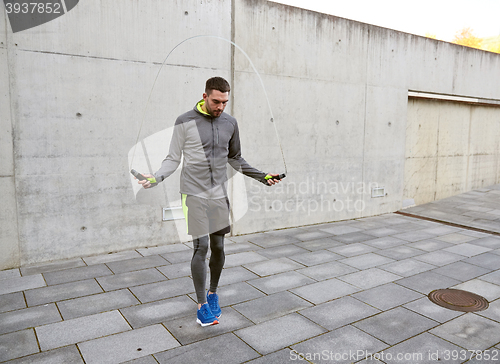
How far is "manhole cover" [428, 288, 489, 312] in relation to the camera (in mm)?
4117

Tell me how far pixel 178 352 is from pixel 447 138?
899 centimetres

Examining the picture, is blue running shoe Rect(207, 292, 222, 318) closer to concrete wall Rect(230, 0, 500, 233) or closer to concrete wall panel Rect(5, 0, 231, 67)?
concrete wall Rect(230, 0, 500, 233)

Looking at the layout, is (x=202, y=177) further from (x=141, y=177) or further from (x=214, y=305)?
(x=214, y=305)

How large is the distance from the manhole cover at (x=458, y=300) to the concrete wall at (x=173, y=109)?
3.24 m

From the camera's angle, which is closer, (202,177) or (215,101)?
(215,101)

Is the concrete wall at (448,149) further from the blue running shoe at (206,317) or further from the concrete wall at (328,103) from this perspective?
the blue running shoe at (206,317)

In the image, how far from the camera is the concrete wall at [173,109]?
5094mm

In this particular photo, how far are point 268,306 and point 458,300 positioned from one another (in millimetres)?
1992

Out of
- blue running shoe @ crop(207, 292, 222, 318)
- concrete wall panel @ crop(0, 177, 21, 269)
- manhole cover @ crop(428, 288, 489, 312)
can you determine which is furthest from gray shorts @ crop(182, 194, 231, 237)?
concrete wall panel @ crop(0, 177, 21, 269)

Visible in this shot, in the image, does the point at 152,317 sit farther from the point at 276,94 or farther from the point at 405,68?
the point at 405,68

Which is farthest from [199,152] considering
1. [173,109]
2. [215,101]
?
[173,109]

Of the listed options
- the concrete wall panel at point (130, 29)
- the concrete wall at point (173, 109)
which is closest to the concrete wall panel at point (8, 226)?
the concrete wall at point (173, 109)

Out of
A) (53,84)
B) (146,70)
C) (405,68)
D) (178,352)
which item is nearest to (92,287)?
(178,352)

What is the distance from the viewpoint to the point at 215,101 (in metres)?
3.54
